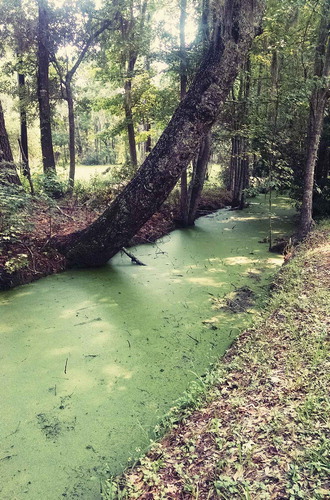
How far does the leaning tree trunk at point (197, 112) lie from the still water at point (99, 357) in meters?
1.07

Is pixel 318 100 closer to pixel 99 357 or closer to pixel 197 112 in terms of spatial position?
pixel 197 112

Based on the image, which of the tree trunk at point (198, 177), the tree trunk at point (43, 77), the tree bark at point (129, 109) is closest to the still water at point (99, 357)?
the tree trunk at point (198, 177)

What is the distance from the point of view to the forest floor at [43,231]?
4.07 meters

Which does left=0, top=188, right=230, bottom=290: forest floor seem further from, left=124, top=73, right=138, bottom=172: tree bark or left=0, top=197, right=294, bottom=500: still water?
left=124, top=73, right=138, bottom=172: tree bark

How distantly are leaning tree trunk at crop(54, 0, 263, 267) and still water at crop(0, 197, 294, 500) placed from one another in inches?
42.1

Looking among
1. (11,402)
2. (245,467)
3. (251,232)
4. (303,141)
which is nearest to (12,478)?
(11,402)

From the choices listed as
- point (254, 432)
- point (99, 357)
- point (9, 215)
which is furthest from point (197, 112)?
point (254, 432)

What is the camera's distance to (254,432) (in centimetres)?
159

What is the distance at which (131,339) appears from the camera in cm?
301

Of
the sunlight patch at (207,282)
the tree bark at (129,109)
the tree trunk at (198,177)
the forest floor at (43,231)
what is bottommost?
the sunlight patch at (207,282)

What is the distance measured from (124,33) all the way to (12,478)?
8.53 meters

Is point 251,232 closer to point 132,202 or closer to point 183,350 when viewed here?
point 132,202

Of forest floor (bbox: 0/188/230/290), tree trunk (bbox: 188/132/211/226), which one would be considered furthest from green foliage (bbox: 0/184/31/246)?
tree trunk (bbox: 188/132/211/226)

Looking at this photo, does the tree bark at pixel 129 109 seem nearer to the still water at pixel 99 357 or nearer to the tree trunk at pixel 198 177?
the tree trunk at pixel 198 177
